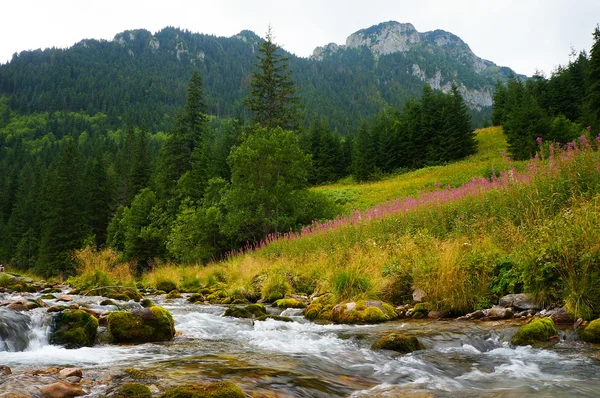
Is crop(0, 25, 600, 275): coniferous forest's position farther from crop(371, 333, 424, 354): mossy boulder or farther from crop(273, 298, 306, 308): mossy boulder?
crop(371, 333, 424, 354): mossy boulder

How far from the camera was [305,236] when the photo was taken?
13383 mm

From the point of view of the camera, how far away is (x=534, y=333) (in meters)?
4.74

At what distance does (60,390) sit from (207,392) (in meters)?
1.14

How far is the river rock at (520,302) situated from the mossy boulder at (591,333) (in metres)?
1.06

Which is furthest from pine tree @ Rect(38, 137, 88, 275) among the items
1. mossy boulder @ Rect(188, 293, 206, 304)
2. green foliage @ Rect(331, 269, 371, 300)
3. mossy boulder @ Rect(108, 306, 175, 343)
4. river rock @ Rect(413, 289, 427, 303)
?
river rock @ Rect(413, 289, 427, 303)

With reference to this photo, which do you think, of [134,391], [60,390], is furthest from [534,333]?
[60,390]

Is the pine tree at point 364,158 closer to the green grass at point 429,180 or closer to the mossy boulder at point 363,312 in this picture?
the green grass at point 429,180

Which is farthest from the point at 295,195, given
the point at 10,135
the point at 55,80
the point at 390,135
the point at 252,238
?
the point at 55,80

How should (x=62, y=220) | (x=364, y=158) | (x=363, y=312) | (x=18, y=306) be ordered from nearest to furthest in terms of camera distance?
(x=18, y=306), (x=363, y=312), (x=62, y=220), (x=364, y=158)

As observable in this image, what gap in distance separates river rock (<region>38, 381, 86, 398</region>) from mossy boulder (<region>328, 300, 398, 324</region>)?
4513 mm

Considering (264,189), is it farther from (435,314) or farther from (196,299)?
(435,314)

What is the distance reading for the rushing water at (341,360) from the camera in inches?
138

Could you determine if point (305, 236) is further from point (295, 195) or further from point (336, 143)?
point (336, 143)

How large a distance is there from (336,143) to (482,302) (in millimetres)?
54044
